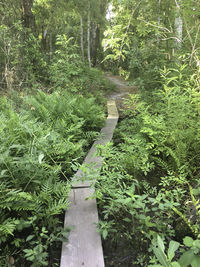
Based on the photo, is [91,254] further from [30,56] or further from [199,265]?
[30,56]

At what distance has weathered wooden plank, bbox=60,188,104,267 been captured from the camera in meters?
1.58

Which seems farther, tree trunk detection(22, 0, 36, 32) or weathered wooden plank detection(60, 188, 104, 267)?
tree trunk detection(22, 0, 36, 32)

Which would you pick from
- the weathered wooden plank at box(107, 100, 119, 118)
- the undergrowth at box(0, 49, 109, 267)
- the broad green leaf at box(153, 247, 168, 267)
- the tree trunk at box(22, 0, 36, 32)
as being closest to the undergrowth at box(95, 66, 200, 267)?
the broad green leaf at box(153, 247, 168, 267)

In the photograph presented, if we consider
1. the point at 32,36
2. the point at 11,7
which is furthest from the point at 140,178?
the point at 11,7

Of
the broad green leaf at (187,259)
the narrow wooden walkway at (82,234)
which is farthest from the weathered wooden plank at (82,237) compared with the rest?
the broad green leaf at (187,259)

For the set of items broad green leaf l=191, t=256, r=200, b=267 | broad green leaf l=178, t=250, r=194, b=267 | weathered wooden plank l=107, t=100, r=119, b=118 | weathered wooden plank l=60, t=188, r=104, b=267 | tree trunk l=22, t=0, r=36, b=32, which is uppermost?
tree trunk l=22, t=0, r=36, b=32

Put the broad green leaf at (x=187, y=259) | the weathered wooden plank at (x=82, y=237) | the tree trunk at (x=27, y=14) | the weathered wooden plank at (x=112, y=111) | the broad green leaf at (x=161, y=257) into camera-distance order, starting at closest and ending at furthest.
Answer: the broad green leaf at (x=161, y=257) → the broad green leaf at (x=187, y=259) → the weathered wooden plank at (x=82, y=237) → the weathered wooden plank at (x=112, y=111) → the tree trunk at (x=27, y=14)

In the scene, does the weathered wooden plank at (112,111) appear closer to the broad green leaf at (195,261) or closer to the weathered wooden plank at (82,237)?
the weathered wooden plank at (82,237)

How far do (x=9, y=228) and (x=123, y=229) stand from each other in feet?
3.53

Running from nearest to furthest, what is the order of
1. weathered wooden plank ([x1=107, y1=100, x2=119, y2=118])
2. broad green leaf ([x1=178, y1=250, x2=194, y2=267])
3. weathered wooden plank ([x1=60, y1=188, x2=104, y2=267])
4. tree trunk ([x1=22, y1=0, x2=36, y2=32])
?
broad green leaf ([x1=178, y1=250, x2=194, y2=267])
weathered wooden plank ([x1=60, y1=188, x2=104, y2=267])
weathered wooden plank ([x1=107, y1=100, x2=119, y2=118])
tree trunk ([x1=22, y1=0, x2=36, y2=32])

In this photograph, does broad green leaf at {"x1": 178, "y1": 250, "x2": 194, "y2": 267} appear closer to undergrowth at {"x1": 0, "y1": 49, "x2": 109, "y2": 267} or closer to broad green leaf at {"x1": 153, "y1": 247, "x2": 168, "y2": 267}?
broad green leaf at {"x1": 153, "y1": 247, "x2": 168, "y2": 267}

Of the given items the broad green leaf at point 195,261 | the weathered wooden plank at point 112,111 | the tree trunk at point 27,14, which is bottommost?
the broad green leaf at point 195,261

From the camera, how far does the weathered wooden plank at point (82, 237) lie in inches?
62.3

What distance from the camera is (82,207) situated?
7.04ft
